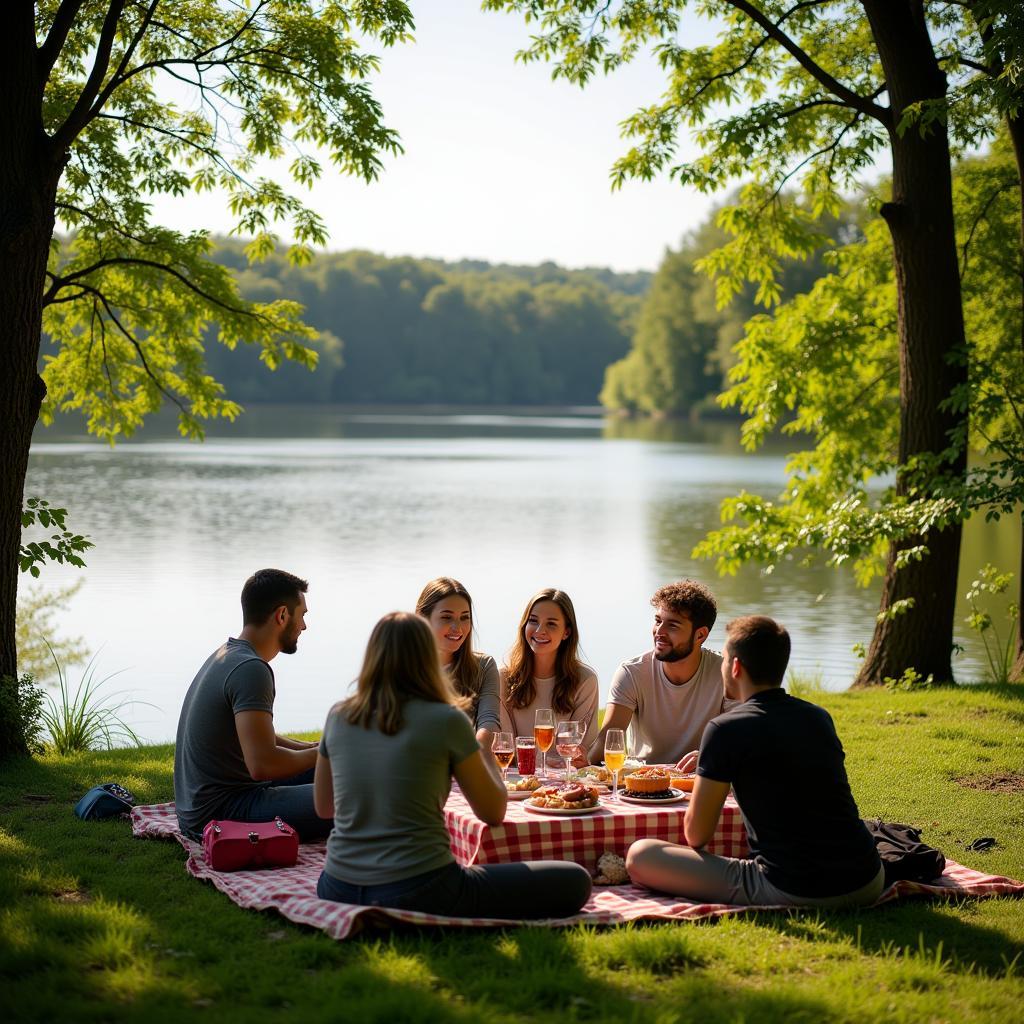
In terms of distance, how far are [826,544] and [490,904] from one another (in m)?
5.81

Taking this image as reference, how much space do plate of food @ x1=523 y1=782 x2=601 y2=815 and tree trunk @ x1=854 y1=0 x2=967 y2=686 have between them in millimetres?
6085

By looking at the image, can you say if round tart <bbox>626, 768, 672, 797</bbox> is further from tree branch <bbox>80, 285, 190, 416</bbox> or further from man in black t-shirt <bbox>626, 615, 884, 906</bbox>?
tree branch <bbox>80, 285, 190, 416</bbox>

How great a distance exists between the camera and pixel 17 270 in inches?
302

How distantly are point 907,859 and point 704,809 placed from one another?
108cm

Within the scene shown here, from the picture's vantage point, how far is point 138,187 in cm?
1051

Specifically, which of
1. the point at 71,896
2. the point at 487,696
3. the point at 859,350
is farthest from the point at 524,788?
the point at 859,350

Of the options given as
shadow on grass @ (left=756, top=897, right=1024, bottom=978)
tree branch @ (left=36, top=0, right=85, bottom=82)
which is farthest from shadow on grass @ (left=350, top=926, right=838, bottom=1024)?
tree branch @ (left=36, top=0, right=85, bottom=82)

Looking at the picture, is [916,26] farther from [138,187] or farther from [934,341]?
[138,187]

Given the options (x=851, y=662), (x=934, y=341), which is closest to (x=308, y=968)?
(x=934, y=341)

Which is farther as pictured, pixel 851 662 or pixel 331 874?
pixel 851 662

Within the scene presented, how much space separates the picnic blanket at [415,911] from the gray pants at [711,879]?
0.14 feet

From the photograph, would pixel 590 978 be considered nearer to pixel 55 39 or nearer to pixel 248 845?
pixel 248 845

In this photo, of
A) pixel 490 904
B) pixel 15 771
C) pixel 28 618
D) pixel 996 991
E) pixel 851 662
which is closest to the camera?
pixel 996 991

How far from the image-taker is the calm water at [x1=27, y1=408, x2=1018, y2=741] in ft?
50.0
